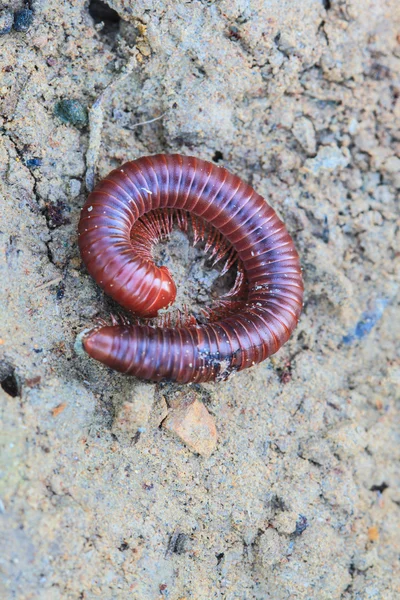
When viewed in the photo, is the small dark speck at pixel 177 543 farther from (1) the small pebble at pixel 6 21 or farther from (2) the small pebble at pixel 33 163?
(1) the small pebble at pixel 6 21

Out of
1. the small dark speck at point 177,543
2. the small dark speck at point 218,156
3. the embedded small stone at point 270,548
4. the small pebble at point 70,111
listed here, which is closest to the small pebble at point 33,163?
the small pebble at point 70,111

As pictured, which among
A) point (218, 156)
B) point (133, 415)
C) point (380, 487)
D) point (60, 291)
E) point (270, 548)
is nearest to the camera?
point (133, 415)

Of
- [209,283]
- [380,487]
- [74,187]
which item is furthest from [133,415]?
[380,487]

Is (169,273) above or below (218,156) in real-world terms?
below

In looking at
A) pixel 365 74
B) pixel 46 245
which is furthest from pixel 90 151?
pixel 365 74

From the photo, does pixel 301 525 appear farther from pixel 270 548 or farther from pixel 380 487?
pixel 380 487

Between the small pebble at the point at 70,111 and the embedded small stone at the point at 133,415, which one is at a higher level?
the small pebble at the point at 70,111
